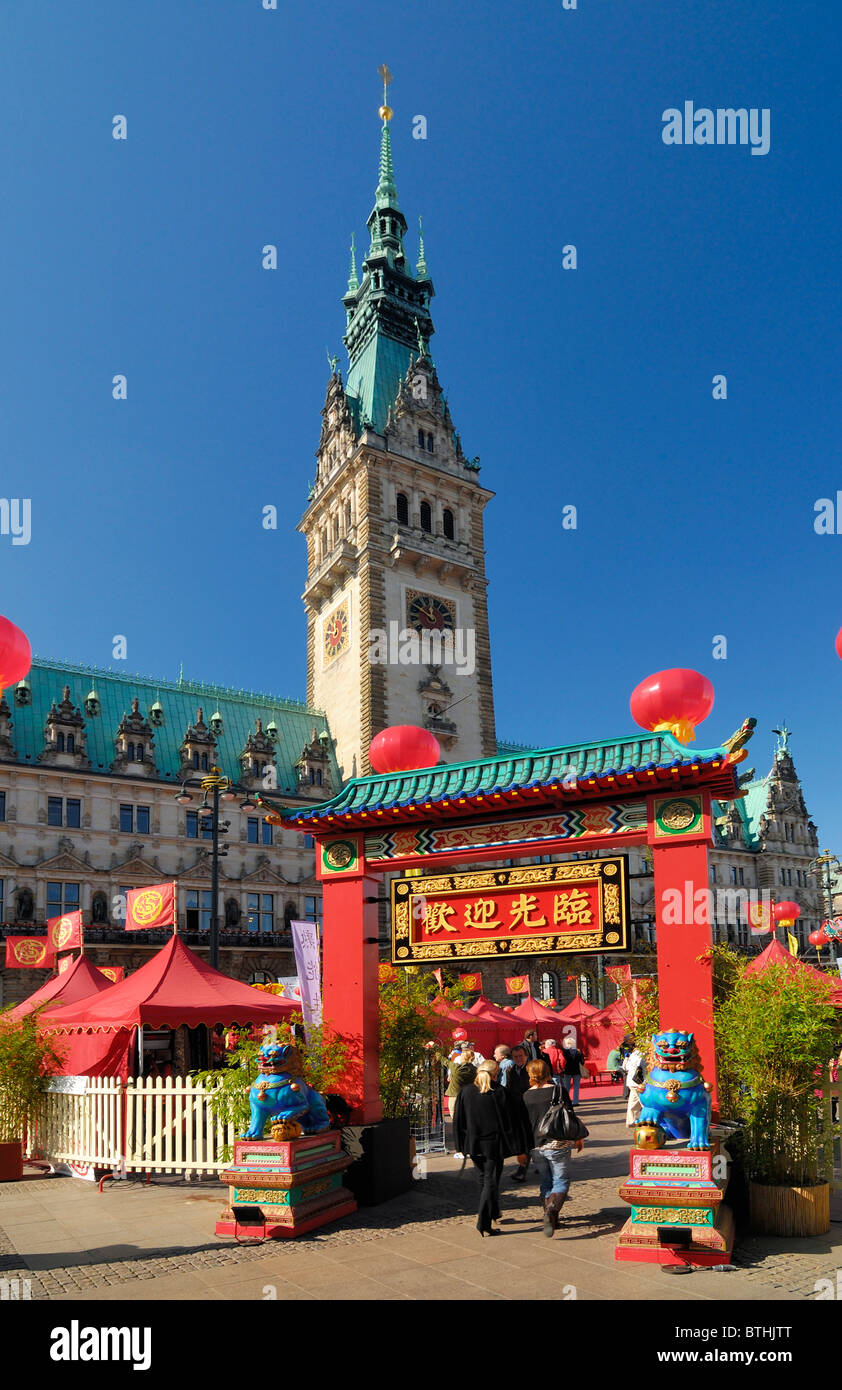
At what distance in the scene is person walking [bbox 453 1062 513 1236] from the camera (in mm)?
10109

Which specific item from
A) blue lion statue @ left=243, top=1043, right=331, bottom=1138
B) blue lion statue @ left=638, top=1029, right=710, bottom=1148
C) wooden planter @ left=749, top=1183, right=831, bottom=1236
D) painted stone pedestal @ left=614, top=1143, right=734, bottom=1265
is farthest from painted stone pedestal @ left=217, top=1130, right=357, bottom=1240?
wooden planter @ left=749, top=1183, right=831, bottom=1236

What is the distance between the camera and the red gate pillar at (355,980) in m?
12.6

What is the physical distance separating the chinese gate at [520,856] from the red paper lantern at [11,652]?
13.6 feet

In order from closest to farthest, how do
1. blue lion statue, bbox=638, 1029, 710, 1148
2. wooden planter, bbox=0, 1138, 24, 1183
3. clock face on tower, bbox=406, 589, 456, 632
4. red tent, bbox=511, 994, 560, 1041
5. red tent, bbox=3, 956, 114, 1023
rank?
blue lion statue, bbox=638, 1029, 710, 1148 < wooden planter, bbox=0, 1138, 24, 1183 < red tent, bbox=3, 956, 114, 1023 < red tent, bbox=511, 994, 560, 1041 < clock face on tower, bbox=406, 589, 456, 632

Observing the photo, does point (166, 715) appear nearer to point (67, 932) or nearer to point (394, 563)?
point (394, 563)

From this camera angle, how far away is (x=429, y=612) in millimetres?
48031

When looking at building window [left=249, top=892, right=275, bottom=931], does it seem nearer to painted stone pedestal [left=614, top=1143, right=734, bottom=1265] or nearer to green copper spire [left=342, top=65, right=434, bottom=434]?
green copper spire [left=342, top=65, right=434, bottom=434]

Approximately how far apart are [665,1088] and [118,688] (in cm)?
4132

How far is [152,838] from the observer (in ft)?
136

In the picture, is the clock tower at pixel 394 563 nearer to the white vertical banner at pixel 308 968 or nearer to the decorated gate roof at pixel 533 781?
the white vertical banner at pixel 308 968

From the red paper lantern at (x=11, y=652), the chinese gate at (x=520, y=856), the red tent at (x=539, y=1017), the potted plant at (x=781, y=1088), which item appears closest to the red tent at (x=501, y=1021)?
the red tent at (x=539, y=1017)

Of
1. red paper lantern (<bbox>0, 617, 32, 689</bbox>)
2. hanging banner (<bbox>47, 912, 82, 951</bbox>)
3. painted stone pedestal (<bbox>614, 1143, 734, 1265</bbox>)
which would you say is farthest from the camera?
hanging banner (<bbox>47, 912, 82, 951</bbox>)

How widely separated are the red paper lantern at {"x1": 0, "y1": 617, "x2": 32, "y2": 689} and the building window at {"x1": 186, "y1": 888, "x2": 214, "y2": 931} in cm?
3260
